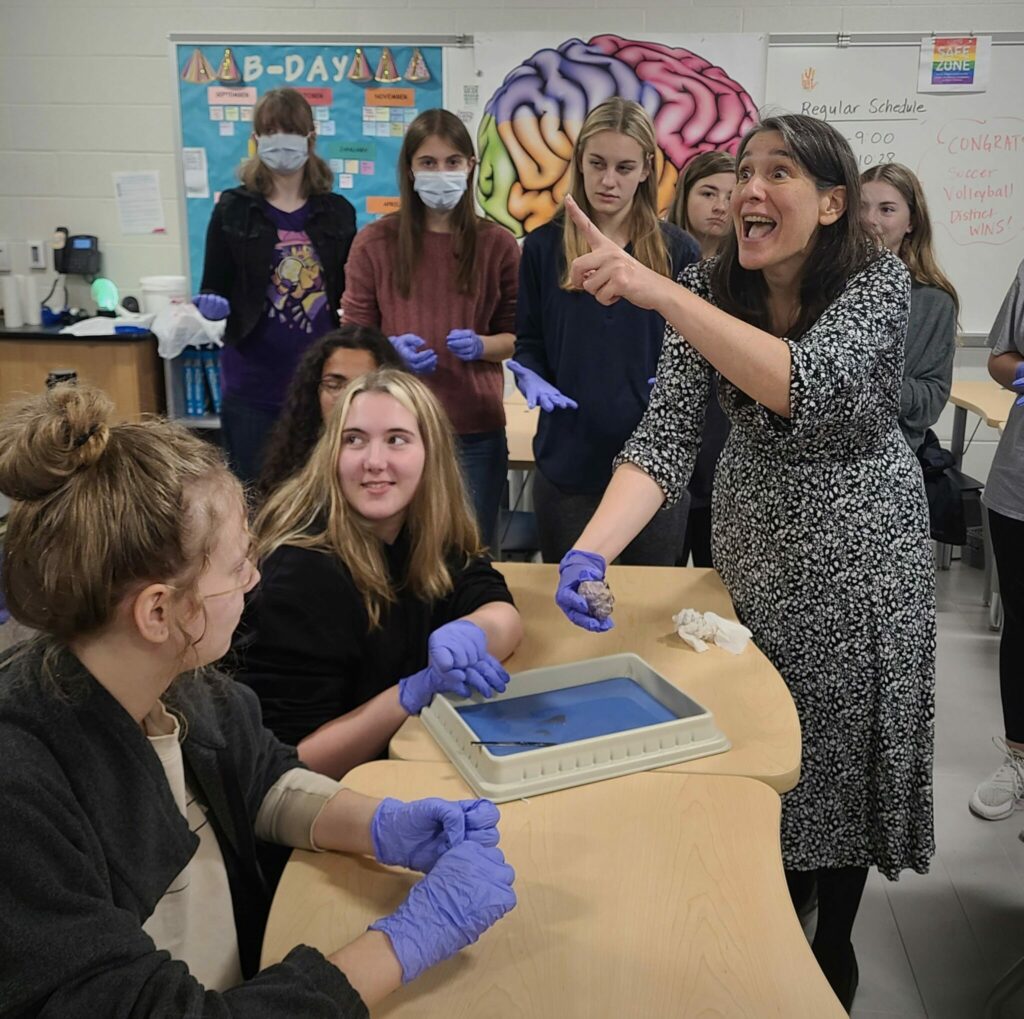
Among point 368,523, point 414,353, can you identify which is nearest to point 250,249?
point 414,353

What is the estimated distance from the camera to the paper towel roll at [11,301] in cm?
416

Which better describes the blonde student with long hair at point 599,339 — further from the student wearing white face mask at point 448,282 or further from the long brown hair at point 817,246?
the long brown hair at point 817,246

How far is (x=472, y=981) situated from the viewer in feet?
2.93

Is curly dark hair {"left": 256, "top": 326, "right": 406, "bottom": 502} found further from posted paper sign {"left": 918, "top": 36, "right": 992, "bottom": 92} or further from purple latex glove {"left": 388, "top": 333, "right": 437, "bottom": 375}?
posted paper sign {"left": 918, "top": 36, "right": 992, "bottom": 92}

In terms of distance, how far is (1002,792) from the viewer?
2.42m

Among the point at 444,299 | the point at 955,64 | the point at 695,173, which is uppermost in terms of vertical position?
the point at 955,64

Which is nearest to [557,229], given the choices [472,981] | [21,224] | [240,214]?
[240,214]

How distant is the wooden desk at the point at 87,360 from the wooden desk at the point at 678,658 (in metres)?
2.72

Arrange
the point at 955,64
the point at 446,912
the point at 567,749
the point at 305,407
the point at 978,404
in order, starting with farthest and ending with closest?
1. the point at 955,64
2. the point at 978,404
3. the point at 305,407
4. the point at 567,749
5. the point at 446,912

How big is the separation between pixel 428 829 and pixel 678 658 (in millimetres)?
562

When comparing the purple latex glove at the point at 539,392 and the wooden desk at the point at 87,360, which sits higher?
the purple latex glove at the point at 539,392

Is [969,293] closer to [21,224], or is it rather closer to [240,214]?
[240,214]

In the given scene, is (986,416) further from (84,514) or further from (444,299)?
(84,514)

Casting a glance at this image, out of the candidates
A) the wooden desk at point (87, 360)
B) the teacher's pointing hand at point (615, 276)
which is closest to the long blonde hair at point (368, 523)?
the teacher's pointing hand at point (615, 276)
